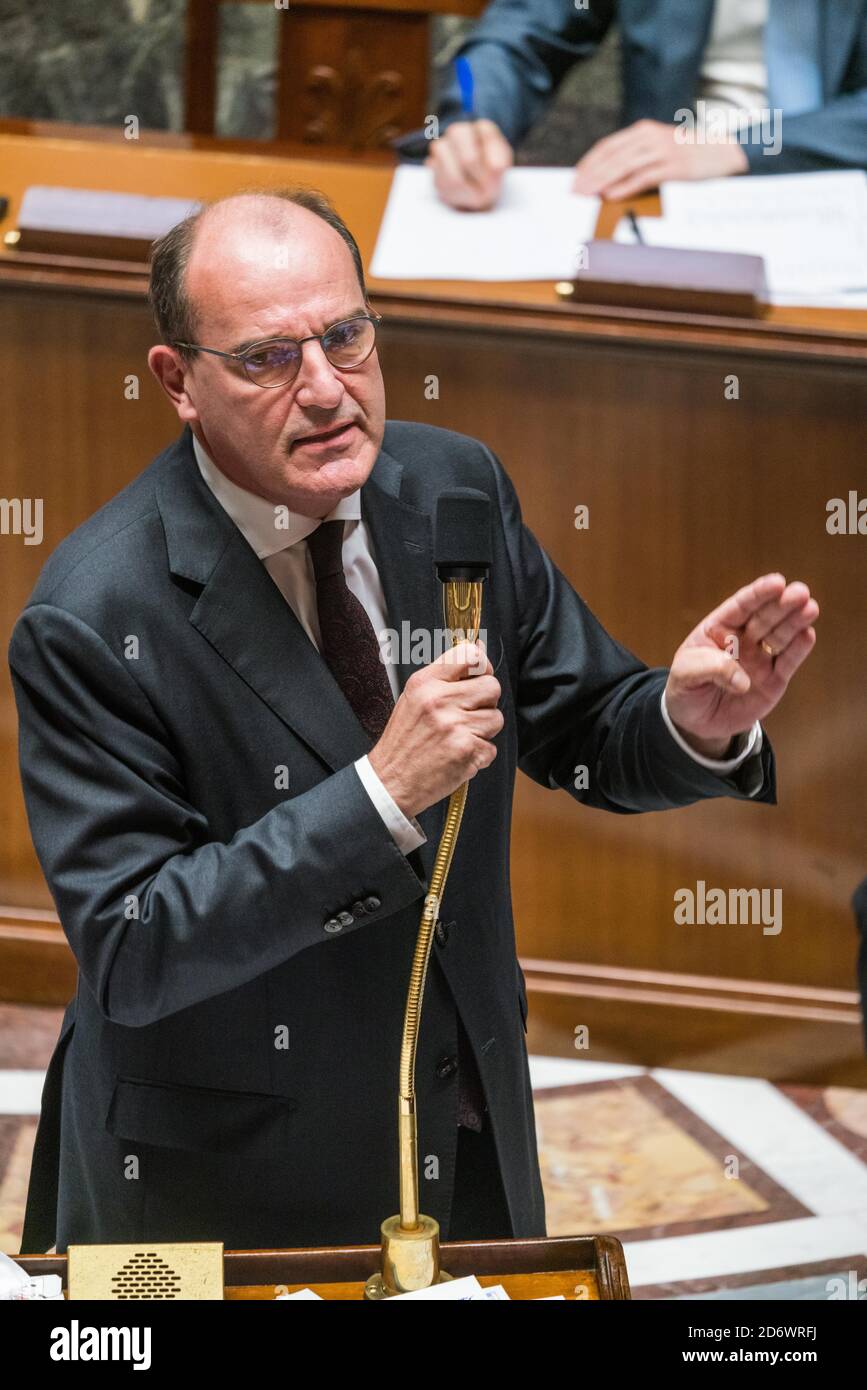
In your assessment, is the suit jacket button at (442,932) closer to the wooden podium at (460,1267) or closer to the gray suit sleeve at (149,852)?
the gray suit sleeve at (149,852)

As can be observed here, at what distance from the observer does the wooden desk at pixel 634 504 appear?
3.21 metres

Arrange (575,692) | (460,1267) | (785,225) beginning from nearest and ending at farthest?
(460,1267) < (575,692) < (785,225)

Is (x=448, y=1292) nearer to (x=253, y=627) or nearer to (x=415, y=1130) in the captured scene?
(x=415, y=1130)

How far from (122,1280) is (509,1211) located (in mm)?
549

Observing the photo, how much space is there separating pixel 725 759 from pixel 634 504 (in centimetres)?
153

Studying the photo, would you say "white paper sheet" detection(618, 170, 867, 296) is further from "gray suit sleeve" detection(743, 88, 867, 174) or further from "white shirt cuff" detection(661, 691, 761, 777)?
"white shirt cuff" detection(661, 691, 761, 777)

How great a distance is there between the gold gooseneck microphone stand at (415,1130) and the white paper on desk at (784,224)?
76.5 inches

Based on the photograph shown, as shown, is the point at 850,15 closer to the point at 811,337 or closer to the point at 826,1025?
the point at 811,337

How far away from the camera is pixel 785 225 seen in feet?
11.0

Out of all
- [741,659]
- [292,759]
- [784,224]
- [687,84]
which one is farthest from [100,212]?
[741,659]

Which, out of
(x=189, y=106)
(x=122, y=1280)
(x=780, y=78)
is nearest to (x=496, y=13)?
(x=780, y=78)

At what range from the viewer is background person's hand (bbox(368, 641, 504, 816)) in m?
1.50

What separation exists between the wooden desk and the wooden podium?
1879 mm

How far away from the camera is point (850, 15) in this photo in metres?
3.83
